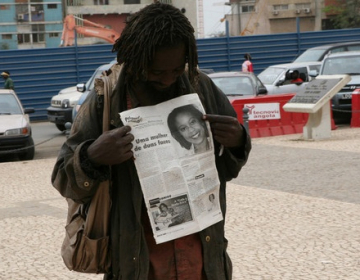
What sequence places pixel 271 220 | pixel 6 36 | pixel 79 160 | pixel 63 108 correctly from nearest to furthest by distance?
pixel 79 160
pixel 271 220
pixel 63 108
pixel 6 36

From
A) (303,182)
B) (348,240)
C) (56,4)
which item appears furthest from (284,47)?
(56,4)

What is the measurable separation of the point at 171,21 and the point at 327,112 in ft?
47.3

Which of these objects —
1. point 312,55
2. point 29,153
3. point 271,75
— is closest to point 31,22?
point 312,55

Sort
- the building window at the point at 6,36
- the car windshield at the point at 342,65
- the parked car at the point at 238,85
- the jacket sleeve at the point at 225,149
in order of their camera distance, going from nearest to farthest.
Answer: the jacket sleeve at the point at 225,149 → the parked car at the point at 238,85 → the car windshield at the point at 342,65 → the building window at the point at 6,36

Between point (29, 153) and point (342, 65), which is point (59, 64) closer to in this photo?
point (342, 65)

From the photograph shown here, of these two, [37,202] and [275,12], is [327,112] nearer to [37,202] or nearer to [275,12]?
[37,202]

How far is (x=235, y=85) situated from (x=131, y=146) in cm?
1640

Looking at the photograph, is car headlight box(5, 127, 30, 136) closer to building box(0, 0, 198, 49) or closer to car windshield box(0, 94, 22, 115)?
car windshield box(0, 94, 22, 115)

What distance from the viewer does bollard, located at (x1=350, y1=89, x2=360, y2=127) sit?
757 inches

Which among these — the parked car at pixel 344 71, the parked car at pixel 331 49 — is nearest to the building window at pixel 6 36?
the parked car at pixel 331 49

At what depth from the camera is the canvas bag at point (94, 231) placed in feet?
10.9

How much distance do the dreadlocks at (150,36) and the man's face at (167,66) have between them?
0.07 feet

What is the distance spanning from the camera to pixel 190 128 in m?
3.35

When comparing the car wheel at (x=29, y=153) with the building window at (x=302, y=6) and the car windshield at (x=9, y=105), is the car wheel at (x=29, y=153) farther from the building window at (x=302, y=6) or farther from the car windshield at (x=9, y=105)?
the building window at (x=302, y=6)
